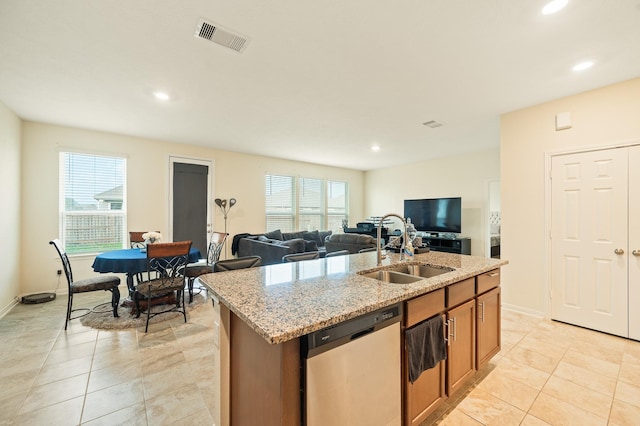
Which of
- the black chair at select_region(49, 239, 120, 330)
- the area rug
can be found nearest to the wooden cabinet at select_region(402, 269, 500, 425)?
the area rug

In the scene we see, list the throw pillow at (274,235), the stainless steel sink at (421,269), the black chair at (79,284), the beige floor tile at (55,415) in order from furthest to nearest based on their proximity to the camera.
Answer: the throw pillow at (274,235) < the black chair at (79,284) < the stainless steel sink at (421,269) < the beige floor tile at (55,415)

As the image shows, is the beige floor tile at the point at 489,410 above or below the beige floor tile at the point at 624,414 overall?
below

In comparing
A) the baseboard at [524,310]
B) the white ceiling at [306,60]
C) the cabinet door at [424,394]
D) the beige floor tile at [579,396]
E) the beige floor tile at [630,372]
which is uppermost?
the white ceiling at [306,60]

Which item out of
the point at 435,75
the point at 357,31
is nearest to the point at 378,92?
the point at 435,75

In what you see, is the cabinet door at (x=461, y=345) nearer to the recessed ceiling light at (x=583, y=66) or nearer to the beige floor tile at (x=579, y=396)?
the beige floor tile at (x=579, y=396)

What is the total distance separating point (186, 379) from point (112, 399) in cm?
47

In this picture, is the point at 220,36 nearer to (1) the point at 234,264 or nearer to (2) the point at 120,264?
(1) the point at 234,264

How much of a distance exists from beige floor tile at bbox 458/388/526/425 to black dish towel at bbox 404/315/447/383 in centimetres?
49

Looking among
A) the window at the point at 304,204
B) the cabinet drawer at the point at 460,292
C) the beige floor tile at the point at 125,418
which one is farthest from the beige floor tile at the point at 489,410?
the window at the point at 304,204

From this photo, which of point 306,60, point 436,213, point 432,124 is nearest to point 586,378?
point 432,124

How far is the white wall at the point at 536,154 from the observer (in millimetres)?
2867

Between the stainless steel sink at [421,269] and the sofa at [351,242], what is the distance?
2.39 meters

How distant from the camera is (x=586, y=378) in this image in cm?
217

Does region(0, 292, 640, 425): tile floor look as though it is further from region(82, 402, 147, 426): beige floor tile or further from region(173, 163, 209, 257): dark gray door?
region(173, 163, 209, 257): dark gray door
